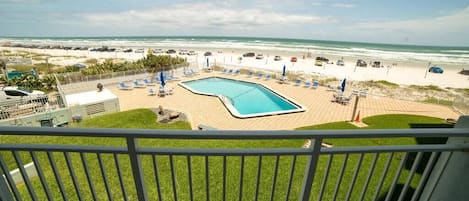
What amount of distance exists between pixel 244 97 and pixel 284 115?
582cm

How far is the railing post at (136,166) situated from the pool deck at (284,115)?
28.1 feet

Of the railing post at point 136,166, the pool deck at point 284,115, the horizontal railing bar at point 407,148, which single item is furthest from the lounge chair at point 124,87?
the horizontal railing bar at point 407,148

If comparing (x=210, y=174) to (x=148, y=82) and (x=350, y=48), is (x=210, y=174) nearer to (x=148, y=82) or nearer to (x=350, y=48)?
(x=148, y=82)

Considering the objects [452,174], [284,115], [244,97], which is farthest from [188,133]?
[244,97]

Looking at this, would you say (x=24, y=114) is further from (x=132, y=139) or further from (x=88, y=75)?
(x=132, y=139)

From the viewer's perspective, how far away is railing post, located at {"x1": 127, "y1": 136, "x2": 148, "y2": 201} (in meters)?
1.37

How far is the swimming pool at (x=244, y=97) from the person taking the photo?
45.2 feet

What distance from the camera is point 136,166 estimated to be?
1490 millimetres

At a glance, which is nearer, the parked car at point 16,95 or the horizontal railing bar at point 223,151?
the horizontal railing bar at point 223,151

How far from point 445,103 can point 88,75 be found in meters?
24.5

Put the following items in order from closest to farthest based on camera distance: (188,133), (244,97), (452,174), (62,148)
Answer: (188,133), (62,148), (452,174), (244,97)

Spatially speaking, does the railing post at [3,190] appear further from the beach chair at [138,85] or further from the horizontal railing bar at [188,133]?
the beach chair at [138,85]

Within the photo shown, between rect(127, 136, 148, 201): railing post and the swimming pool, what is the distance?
10.1 meters

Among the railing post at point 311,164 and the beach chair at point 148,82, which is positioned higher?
the railing post at point 311,164
